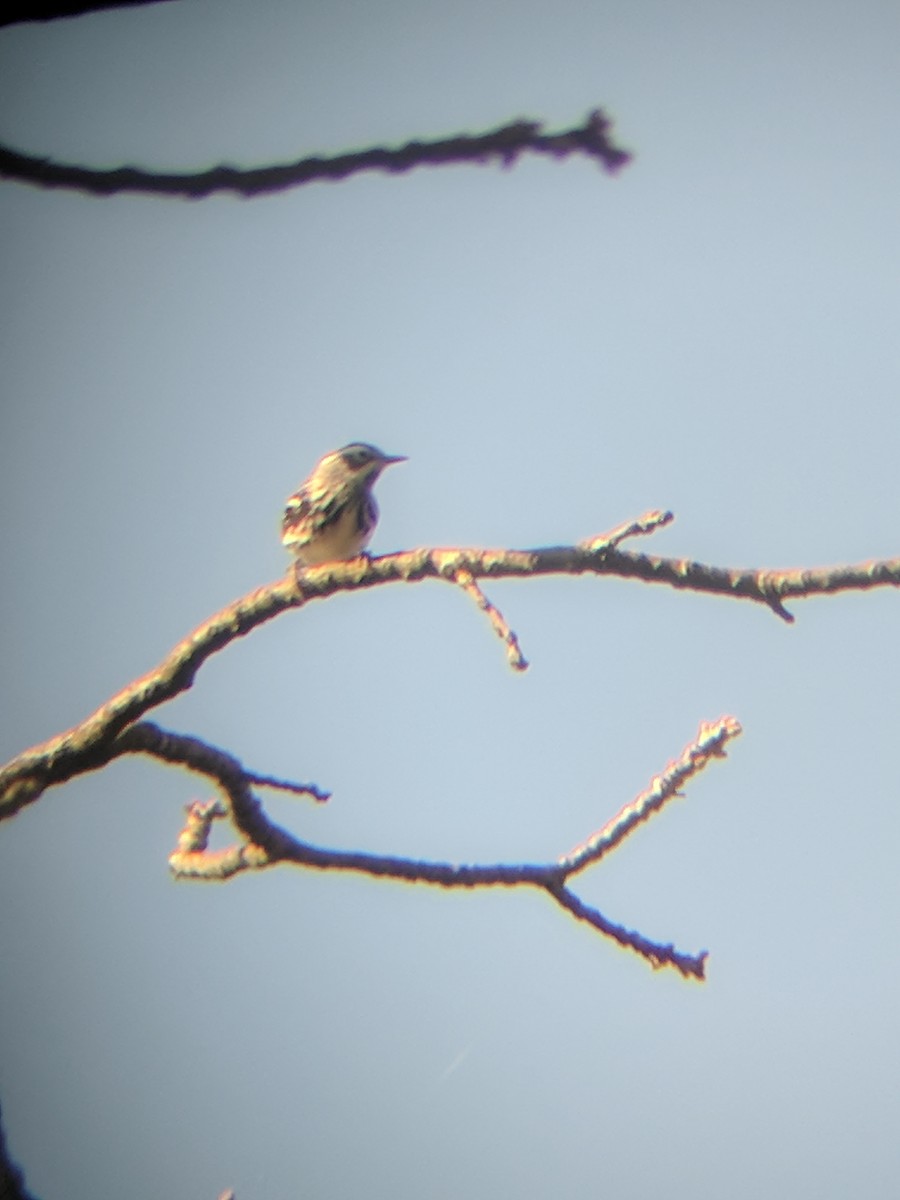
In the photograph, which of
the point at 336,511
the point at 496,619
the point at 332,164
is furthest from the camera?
the point at 336,511

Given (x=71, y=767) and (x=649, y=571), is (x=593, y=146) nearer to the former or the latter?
(x=649, y=571)

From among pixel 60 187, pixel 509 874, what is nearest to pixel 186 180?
pixel 60 187

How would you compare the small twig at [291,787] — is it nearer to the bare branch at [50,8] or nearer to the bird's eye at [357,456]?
the bare branch at [50,8]

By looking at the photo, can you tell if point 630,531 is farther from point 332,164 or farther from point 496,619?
point 332,164

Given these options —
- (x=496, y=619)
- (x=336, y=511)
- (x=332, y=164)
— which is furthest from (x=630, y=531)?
A: (x=336, y=511)

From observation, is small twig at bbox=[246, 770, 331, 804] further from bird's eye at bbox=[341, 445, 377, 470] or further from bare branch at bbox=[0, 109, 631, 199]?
bird's eye at bbox=[341, 445, 377, 470]

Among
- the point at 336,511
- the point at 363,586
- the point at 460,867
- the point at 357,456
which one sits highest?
the point at 357,456
